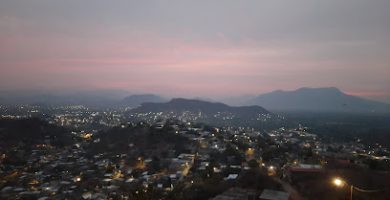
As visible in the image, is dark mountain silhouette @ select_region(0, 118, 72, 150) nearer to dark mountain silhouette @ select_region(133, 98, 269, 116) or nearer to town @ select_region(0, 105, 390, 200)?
town @ select_region(0, 105, 390, 200)

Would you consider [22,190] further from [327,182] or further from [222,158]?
[327,182]

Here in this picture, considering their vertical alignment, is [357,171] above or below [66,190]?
above

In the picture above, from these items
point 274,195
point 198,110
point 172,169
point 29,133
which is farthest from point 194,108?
point 274,195

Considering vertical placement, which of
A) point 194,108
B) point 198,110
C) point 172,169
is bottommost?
point 198,110

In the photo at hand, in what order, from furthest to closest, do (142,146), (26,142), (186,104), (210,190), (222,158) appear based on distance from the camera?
(186,104), (26,142), (142,146), (222,158), (210,190)

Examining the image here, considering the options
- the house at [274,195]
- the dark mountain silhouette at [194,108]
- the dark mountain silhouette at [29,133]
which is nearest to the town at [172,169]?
the house at [274,195]

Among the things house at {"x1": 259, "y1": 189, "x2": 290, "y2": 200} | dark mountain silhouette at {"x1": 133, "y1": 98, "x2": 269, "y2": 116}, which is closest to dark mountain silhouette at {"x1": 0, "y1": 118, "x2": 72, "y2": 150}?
house at {"x1": 259, "y1": 189, "x2": 290, "y2": 200}

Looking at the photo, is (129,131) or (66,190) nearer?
(66,190)

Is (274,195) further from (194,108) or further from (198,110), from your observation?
(194,108)

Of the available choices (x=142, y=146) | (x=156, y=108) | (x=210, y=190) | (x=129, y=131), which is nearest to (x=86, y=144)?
(x=129, y=131)

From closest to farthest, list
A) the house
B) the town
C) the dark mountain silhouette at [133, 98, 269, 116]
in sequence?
the house → the town → the dark mountain silhouette at [133, 98, 269, 116]

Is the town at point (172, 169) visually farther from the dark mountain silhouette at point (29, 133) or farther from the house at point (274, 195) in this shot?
the dark mountain silhouette at point (29, 133)
